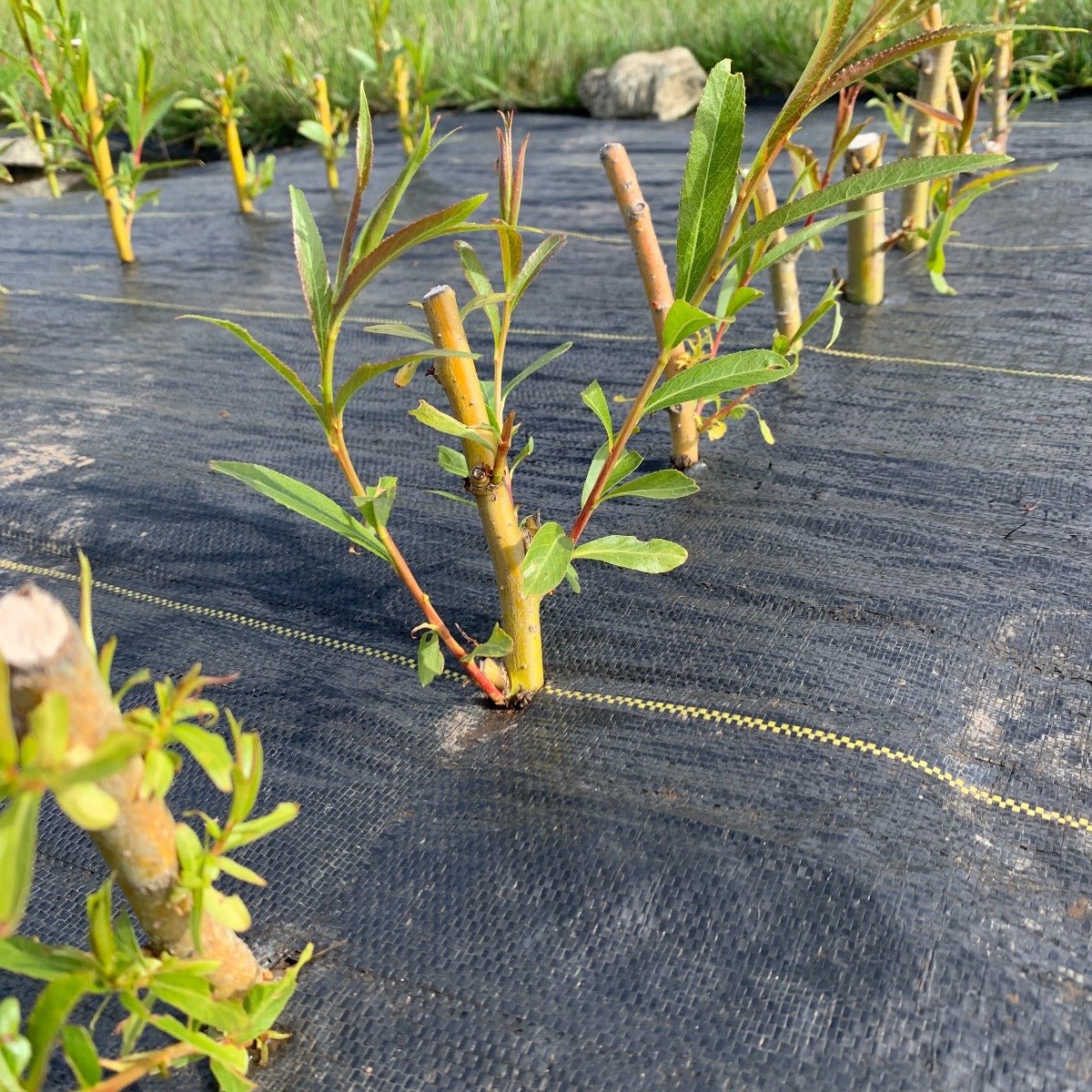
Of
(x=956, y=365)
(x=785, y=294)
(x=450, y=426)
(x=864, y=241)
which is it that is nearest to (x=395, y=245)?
(x=450, y=426)

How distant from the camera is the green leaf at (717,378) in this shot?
44.5 inches

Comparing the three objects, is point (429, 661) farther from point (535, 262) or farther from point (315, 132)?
point (315, 132)

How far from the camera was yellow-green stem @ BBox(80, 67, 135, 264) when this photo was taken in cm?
291

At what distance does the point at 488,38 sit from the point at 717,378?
508cm

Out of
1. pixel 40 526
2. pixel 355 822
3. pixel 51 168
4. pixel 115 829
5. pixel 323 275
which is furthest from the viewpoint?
pixel 51 168

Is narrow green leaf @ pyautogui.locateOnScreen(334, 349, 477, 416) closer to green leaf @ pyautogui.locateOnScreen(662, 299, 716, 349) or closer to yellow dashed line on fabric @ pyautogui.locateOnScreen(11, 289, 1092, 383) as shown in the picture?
green leaf @ pyautogui.locateOnScreen(662, 299, 716, 349)

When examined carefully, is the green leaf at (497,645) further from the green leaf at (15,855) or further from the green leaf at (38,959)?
the green leaf at (15,855)

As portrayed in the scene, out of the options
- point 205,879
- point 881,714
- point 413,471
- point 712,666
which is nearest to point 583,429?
point 413,471

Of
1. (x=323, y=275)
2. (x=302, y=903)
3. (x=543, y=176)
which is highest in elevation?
(x=323, y=275)

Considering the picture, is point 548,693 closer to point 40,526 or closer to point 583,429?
point 583,429

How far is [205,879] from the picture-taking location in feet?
2.36

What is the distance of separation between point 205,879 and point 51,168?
4011mm

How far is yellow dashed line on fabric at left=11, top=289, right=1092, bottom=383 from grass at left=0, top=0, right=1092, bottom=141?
7.59ft

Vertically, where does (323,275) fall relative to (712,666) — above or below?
above
